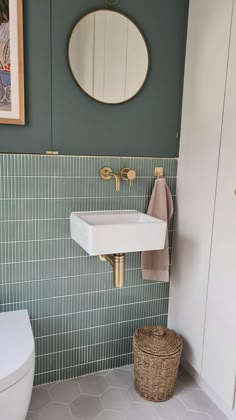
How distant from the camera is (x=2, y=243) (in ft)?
4.97

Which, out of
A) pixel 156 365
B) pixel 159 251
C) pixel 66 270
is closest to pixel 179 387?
pixel 156 365

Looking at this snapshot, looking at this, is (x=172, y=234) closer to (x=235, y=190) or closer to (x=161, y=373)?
(x=235, y=190)

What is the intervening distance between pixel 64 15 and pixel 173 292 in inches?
64.5

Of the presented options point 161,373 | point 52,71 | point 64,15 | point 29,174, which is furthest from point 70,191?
point 161,373

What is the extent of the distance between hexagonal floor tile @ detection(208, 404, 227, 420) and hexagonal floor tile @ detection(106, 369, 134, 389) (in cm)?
45

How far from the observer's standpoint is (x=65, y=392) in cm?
167

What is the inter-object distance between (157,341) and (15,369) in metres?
0.82

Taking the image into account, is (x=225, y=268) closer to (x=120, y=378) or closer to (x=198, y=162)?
(x=198, y=162)

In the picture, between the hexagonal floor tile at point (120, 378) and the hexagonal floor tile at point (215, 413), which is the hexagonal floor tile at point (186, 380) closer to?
the hexagonal floor tile at point (215, 413)

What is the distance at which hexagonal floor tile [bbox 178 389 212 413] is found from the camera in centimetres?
159

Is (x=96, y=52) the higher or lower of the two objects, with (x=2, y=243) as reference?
higher

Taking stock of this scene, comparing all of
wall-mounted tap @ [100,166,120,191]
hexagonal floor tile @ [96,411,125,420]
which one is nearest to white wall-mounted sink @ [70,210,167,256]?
wall-mounted tap @ [100,166,120,191]

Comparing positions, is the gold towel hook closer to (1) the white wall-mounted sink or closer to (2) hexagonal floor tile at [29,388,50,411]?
(1) the white wall-mounted sink

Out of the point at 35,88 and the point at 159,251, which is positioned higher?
the point at 35,88
